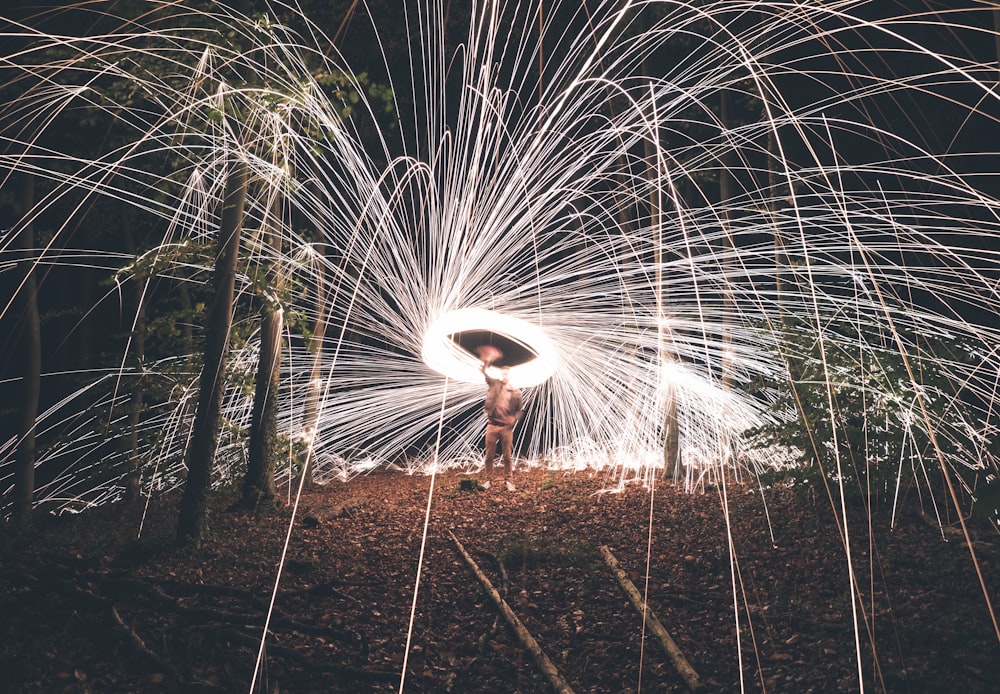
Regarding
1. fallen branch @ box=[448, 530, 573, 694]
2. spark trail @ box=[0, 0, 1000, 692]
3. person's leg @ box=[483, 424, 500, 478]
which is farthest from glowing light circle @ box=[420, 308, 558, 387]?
fallen branch @ box=[448, 530, 573, 694]

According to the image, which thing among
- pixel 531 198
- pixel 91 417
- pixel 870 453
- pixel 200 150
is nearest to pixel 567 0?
pixel 531 198

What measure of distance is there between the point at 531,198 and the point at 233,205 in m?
3.75

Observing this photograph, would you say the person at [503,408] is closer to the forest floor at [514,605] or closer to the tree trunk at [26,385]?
the forest floor at [514,605]

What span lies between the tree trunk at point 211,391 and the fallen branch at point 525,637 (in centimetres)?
297

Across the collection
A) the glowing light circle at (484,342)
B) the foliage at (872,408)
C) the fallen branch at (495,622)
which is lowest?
the fallen branch at (495,622)

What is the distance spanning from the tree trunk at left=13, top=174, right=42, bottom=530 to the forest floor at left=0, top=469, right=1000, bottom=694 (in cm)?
137

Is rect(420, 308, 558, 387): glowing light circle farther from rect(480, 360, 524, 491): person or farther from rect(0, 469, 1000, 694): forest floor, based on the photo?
rect(0, 469, 1000, 694): forest floor

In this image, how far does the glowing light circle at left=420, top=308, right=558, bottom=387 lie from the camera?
9219mm

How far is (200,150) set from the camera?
26.5 feet

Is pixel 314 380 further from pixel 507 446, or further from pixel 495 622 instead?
pixel 495 622

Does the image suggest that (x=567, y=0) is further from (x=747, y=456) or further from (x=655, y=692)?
(x=655, y=692)

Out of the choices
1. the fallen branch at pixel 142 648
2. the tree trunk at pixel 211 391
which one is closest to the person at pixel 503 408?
the tree trunk at pixel 211 391

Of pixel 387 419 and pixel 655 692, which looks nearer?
pixel 655 692

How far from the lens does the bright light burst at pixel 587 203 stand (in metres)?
6.96
